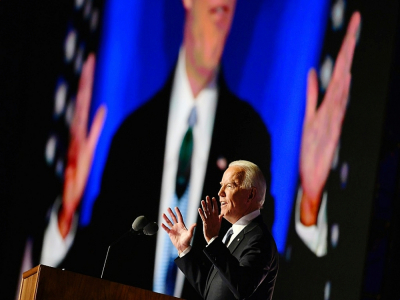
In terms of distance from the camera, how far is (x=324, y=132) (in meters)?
4.37

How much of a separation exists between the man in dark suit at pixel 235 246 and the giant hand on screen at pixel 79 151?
236 centimetres

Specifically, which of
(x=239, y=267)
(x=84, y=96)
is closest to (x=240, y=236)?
(x=239, y=267)

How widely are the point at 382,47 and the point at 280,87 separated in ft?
2.81

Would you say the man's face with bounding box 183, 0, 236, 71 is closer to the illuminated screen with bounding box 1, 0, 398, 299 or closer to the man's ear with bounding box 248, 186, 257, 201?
the illuminated screen with bounding box 1, 0, 398, 299

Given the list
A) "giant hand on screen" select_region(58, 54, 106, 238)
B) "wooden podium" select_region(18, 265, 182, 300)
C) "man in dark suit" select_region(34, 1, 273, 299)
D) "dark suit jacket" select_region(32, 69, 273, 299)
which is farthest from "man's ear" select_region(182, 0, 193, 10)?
"wooden podium" select_region(18, 265, 182, 300)

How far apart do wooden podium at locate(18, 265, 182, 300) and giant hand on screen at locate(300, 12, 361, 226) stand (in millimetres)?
2043

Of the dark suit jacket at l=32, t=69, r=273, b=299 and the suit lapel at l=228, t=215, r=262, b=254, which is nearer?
the suit lapel at l=228, t=215, r=262, b=254

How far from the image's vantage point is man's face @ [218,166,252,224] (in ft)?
9.14

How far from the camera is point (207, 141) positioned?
4.88m

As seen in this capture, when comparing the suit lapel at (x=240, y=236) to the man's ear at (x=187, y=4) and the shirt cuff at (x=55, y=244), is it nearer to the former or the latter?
the shirt cuff at (x=55, y=244)

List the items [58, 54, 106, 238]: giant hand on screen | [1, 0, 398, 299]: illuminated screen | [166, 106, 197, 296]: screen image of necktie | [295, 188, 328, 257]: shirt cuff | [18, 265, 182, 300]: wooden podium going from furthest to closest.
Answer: [58, 54, 106, 238]: giant hand on screen < [166, 106, 197, 296]: screen image of necktie < [1, 0, 398, 299]: illuminated screen < [295, 188, 328, 257]: shirt cuff < [18, 265, 182, 300]: wooden podium

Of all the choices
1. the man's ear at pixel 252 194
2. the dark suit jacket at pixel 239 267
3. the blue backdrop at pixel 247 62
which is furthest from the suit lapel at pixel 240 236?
the blue backdrop at pixel 247 62

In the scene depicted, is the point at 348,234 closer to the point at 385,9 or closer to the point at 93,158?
the point at 385,9

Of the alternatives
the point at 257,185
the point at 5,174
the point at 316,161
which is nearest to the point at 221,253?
the point at 257,185
